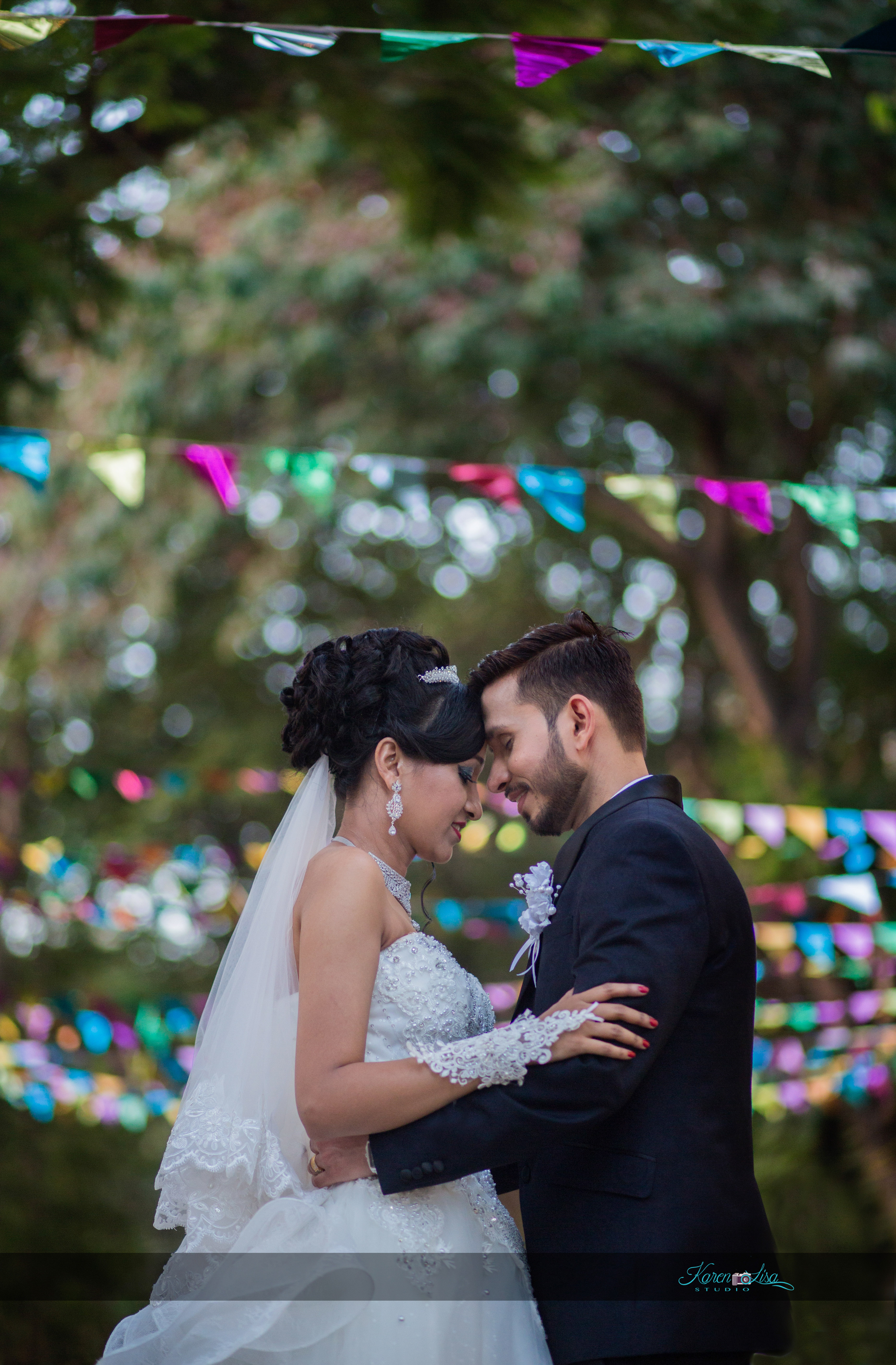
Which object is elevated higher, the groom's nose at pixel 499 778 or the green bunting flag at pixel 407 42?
the green bunting flag at pixel 407 42

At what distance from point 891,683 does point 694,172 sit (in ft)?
14.5

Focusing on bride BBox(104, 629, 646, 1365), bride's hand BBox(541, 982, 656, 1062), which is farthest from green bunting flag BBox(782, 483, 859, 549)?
bride's hand BBox(541, 982, 656, 1062)

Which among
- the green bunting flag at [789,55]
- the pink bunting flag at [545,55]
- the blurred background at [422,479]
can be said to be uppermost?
the green bunting flag at [789,55]

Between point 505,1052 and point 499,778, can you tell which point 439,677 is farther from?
point 505,1052

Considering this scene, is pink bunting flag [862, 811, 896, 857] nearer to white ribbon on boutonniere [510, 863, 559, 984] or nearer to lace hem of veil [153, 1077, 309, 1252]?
white ribbon on boutonniere [510, 863, 559, 984]

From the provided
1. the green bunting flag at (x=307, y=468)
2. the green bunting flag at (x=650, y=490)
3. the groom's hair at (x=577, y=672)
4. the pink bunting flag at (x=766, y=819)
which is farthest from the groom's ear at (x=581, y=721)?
the pink bunting flag at (x=766, y=819)

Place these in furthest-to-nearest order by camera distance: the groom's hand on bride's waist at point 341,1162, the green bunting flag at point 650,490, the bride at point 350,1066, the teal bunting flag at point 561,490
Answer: the green bunting flag at point 650,490, the teal bunting flag at point 561,490, the groom's hand on bride's waist at point 341,1162, the bride at point 350,1066

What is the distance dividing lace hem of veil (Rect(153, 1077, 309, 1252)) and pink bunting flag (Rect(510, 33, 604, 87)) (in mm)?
2737

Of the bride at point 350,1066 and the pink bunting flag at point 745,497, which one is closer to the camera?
the bride at point 350,1066

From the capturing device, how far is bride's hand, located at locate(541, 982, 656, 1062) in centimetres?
218

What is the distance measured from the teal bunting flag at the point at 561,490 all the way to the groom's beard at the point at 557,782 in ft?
7.18

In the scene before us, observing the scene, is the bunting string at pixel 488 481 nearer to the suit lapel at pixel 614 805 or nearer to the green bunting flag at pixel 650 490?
the green bunting flag at pixel 650 490

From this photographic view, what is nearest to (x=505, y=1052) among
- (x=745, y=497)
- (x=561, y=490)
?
(x=561, y=490)

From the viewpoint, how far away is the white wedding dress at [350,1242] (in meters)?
2.34
